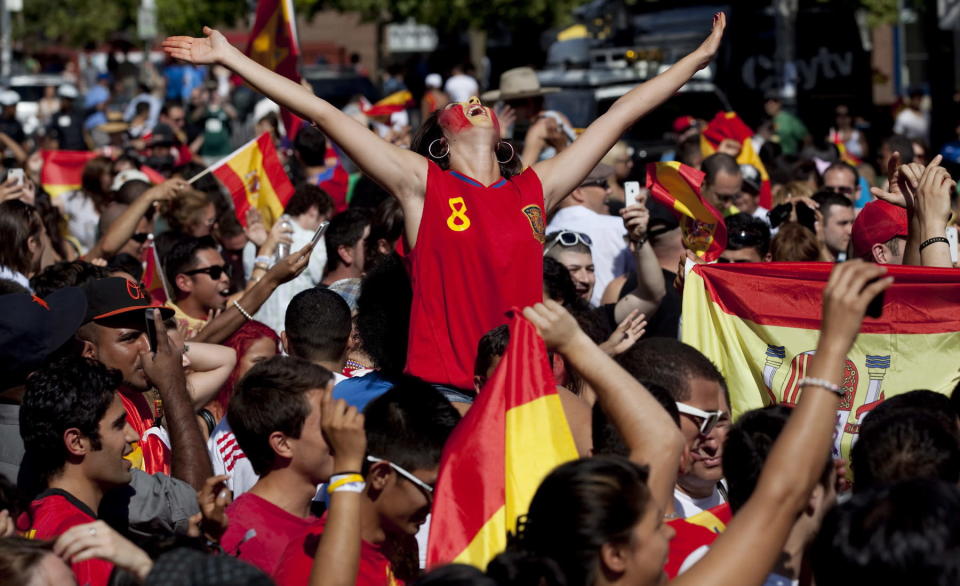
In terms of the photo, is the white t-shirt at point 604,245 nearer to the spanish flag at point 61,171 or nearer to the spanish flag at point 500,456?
the spanish flag at point 500,456

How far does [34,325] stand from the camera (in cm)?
501

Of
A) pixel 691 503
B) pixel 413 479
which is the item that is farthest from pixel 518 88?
pixel 413 479

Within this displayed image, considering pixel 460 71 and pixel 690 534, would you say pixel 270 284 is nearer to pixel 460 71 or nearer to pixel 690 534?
pixel 690 534

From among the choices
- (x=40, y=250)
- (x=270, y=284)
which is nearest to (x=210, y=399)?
(x=270, y=284)

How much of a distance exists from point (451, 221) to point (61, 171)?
1030 centimetres

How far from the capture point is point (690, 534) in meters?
3.86

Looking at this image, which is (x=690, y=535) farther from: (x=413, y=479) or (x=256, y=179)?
(x=256, y=179)

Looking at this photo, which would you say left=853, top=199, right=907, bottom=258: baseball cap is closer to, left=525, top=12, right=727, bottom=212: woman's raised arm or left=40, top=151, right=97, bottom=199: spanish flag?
left=525, top=12, right=727, bottom=212: woman's raised arm

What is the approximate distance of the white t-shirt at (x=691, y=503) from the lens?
460cm

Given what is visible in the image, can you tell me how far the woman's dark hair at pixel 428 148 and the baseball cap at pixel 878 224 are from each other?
231 cm

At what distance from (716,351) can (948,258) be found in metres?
1.11

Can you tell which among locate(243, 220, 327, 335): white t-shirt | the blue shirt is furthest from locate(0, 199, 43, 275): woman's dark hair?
the blue shirt

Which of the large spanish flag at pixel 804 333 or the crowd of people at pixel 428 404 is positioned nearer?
the crowd of people at pixel 428 404

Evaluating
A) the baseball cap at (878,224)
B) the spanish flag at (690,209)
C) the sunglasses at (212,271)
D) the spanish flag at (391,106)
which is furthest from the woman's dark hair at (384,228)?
the spanish flag at (391,106)
